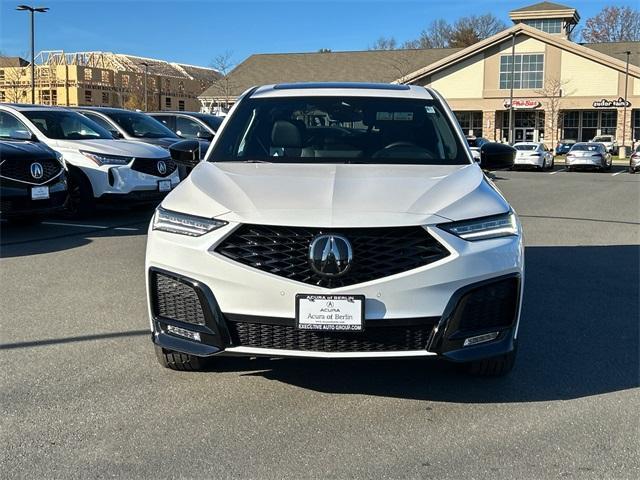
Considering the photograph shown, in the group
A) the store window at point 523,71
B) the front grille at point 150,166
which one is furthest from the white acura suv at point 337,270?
the store window at point 523,71

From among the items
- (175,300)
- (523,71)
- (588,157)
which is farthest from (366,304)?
(523,71)

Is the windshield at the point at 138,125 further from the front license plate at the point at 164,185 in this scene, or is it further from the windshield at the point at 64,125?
the front license plate at the point at 164,185

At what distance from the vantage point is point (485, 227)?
366 centimetres

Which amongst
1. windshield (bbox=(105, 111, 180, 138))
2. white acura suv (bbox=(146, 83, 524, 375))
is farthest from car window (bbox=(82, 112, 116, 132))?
white acura suv (bbox=(146, 83, 524, 375))

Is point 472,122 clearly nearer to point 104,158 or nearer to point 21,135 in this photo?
point 104,158

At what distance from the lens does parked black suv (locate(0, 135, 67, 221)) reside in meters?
8.97

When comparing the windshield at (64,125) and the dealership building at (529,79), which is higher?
the dealership building at (529,79)

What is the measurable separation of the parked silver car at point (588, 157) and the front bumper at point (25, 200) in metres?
27.9

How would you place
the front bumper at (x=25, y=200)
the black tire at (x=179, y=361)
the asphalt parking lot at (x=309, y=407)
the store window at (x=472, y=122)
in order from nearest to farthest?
the asphalt parking lot at (x=309, y=407), the black tire at (x=179, y=361), the front bumper at (x=25, y=200), the store window at (x=472, y=122)

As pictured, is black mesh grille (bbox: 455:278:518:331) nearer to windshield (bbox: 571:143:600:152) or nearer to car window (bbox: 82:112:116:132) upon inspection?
car window (bbox: 82:112:116:132)

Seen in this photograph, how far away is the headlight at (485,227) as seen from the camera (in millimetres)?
3551

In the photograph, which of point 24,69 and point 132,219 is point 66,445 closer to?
point 132,219

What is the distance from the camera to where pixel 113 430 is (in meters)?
3.45

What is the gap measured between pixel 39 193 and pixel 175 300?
21.0 ft
